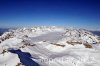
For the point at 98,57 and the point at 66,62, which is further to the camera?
the point at 98,57

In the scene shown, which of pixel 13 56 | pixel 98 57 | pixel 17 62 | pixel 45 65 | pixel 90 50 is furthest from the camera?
pixel 90 50

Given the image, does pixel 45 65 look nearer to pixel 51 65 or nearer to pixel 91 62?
pixel 51 65

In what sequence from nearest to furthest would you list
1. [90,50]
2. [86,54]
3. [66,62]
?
1. [66,62]
2. [86,54]
3. [90,50]

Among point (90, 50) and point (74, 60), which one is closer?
point (74, 60)

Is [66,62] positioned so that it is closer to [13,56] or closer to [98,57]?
A: [98,57]

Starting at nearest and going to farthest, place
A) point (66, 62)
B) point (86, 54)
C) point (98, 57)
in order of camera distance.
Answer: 1. point (66, 62)
2. point (98, 57)
3. point (86, 54)

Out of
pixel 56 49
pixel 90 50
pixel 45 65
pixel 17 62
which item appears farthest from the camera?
pixel 56 49

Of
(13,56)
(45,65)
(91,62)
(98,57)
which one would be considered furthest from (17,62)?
(98,57)

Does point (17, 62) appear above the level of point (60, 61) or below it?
above

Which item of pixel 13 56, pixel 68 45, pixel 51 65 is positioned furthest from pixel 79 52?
pixel 13 56
